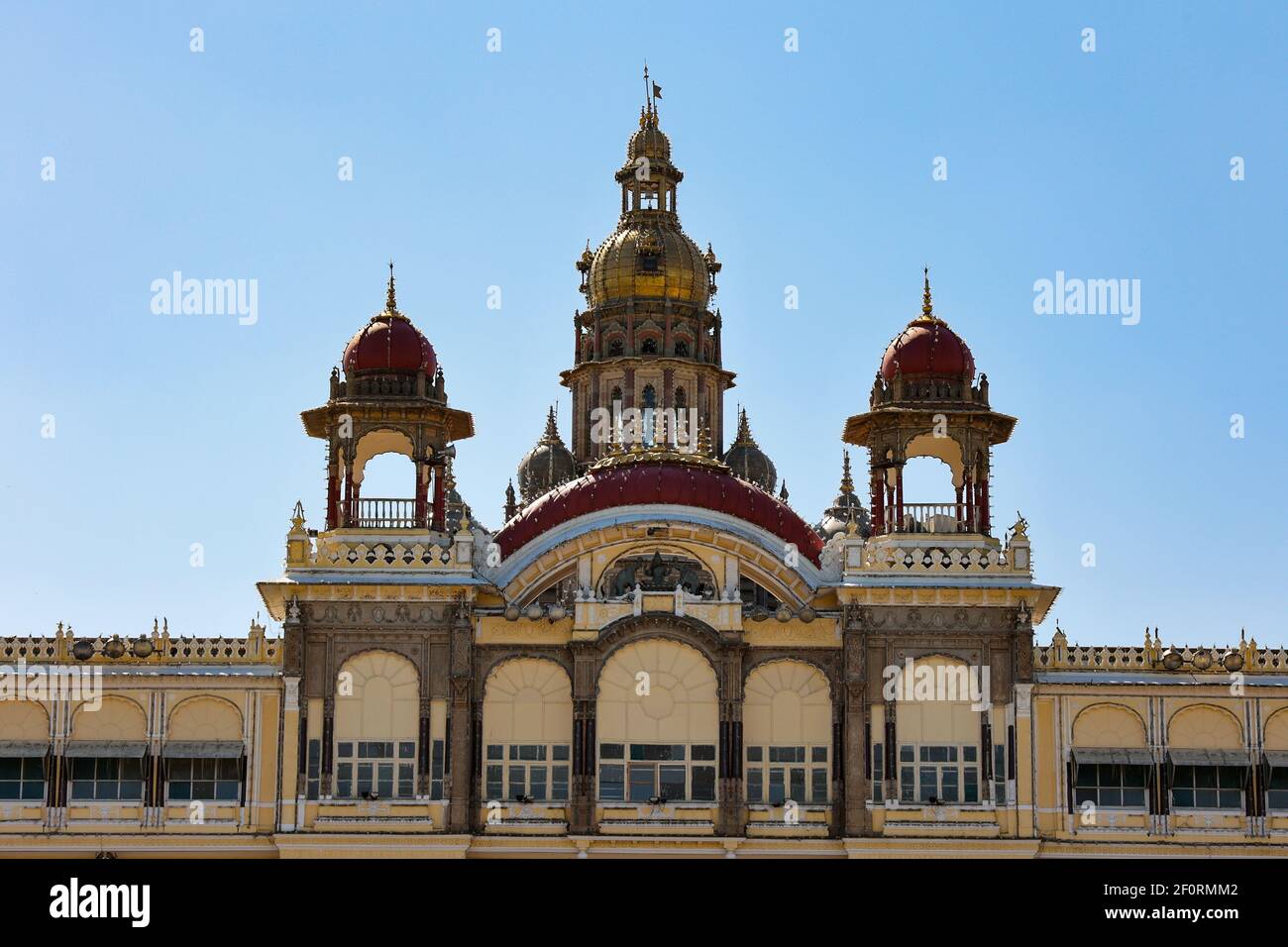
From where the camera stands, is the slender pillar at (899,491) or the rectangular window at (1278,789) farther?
the slender pillar at (899,491)

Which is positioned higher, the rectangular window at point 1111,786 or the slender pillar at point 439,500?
the slender pillar at point 439,500

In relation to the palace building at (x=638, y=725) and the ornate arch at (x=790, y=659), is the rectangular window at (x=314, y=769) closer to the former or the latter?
the palace building at (x=638, y=725)

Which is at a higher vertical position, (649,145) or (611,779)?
(649,145)

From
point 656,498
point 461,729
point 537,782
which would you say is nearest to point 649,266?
point 656,498

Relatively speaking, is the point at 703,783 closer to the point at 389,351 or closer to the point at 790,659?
the point at 790,659

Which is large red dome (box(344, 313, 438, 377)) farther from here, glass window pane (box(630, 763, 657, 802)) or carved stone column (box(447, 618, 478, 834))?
glass window pane (box(630, 763, 657, 802))

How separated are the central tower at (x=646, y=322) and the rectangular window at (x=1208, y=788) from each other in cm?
2305

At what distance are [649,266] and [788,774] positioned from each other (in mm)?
22283

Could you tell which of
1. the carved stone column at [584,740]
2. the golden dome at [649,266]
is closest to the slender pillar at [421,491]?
the carved stone column at [584,740]

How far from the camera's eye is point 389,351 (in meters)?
64.3

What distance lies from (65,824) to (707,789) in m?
17.2

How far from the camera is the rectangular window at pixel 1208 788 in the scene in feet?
202
